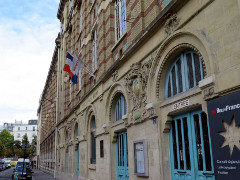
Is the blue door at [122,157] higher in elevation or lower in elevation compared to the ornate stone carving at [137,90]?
lower

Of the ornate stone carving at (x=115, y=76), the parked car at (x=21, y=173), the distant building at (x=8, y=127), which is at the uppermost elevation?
the distant building at (x=8, y=127)

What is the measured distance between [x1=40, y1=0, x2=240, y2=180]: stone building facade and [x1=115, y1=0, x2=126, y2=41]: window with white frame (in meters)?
0.05

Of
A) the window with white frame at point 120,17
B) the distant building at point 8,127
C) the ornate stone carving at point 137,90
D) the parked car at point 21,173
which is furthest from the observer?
the distant building at point 8,127

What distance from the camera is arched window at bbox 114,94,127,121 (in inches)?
443

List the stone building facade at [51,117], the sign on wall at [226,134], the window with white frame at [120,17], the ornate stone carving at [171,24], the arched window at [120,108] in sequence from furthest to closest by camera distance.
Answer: the stone building facade at [51,117] → the window with white frame at [120,17] → the arched window at [120,108] → the ornate stone carving at [171,24] → the sign on wall at [226,134]

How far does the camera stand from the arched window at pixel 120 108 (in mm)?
11265

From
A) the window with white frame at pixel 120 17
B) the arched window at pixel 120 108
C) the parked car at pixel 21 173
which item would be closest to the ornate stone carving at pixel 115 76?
the arched window at pixel 120 108

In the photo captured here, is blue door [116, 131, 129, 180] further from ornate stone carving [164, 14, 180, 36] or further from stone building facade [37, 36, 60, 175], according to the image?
stone building facade [37, 36, 60, 175]

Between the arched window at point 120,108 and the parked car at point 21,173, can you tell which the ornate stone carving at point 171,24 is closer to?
the arched window at point 120,108

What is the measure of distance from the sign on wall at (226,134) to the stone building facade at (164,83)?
0.05 meters

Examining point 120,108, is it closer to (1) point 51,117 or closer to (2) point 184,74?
(2) point 184,74

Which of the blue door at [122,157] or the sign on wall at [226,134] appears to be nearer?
the sign on wall at [226,134]

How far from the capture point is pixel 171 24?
7363mm

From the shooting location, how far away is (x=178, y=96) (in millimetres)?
7000
